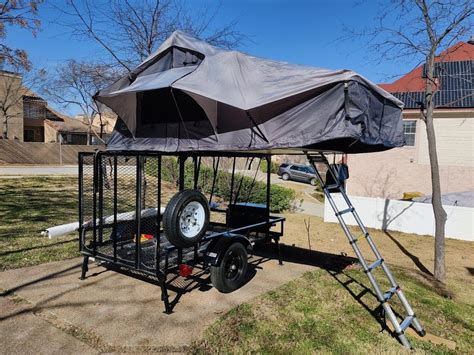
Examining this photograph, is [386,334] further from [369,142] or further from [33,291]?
[33,291]

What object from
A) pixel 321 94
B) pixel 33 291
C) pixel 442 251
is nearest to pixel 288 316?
pixel 321 94

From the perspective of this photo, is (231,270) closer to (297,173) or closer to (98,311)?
(98,311)

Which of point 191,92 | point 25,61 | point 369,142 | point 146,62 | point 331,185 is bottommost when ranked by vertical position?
point 331,185

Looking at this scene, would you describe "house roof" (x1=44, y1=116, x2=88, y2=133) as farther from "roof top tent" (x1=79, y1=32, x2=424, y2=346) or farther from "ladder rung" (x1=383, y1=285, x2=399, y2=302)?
"ladder rung" (x1=383, y1=285, x2=399, y2=302)

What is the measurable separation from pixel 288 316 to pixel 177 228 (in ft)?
5.52

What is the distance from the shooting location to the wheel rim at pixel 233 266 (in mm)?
4902

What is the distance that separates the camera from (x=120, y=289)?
4812 mm

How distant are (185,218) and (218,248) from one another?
809 mm

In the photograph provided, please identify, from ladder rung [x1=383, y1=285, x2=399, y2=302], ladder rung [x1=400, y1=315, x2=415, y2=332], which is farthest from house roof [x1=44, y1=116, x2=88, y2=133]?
ladder rung [x1=400, y1=315, x2=415, y2=332]

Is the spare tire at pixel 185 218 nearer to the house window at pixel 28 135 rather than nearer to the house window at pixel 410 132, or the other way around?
the house window at pixel 410 132

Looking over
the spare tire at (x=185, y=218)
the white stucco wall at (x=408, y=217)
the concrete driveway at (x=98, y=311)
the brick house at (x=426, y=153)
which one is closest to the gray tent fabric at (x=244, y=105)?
the spare tire at (x=185, y=218)

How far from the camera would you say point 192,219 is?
14.1 ft

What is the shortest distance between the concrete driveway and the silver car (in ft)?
82.3

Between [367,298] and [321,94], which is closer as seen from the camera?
[321,94]
